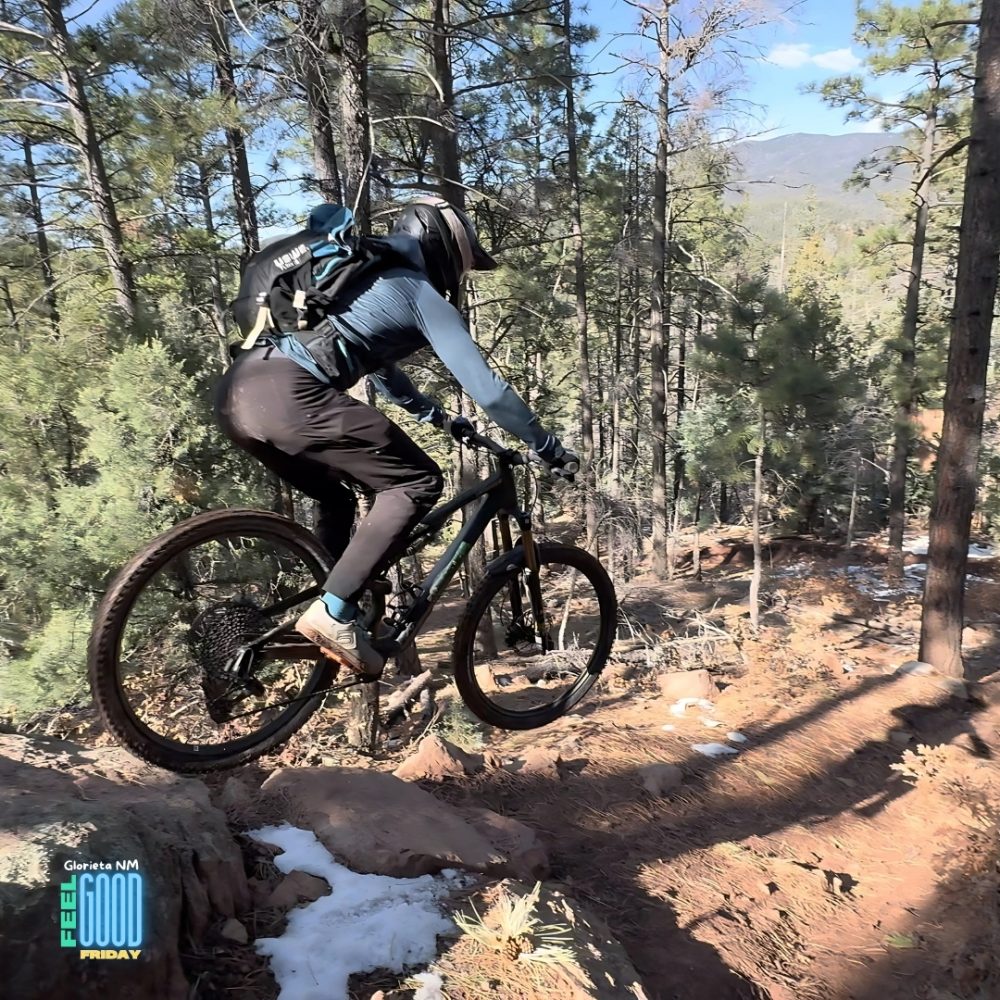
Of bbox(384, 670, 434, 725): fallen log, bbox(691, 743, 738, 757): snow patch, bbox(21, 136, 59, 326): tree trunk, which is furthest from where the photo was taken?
bbox(21, 136, 59, 326): tree trunk

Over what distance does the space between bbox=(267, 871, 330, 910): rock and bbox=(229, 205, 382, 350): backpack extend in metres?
1.93

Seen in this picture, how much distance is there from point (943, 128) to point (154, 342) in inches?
657

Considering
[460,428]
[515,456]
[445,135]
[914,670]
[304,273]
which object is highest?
[445,135]

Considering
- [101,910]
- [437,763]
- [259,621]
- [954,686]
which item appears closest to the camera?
[101,910]

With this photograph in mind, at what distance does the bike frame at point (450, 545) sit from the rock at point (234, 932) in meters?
0.86

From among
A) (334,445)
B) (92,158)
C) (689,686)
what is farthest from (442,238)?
(92,158)

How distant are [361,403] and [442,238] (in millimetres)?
727

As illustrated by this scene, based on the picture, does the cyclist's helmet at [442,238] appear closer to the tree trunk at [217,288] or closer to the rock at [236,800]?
the rock at [236,800]

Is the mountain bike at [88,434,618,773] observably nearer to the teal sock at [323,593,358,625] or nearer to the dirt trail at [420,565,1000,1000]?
the teal sock at [323,593,358,625]

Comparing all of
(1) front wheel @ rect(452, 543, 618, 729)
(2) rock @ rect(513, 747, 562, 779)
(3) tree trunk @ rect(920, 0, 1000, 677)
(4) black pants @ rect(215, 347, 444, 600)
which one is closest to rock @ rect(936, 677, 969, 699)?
(3) tree trunk @ rect(920, 0, 1000, 677)

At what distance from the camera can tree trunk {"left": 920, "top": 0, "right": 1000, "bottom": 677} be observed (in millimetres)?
7207

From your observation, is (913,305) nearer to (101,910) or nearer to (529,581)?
(529,581)

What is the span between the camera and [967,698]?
7230mm

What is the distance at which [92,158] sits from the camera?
27.1ft
